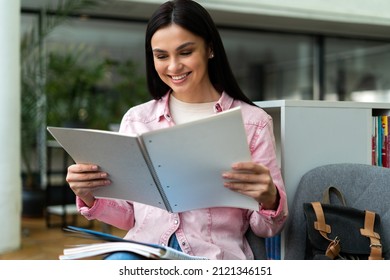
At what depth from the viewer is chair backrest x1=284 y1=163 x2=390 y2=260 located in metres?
1.50

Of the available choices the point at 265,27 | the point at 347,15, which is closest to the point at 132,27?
the point at 265,27

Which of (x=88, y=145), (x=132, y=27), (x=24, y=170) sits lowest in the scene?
(x=24, y=170)

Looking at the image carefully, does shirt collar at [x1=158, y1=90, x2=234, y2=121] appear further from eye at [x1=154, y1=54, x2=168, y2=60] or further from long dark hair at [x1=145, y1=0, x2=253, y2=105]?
eye at [x1=154, y1=54, x2=168, y2=60]

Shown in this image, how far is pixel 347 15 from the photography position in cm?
609

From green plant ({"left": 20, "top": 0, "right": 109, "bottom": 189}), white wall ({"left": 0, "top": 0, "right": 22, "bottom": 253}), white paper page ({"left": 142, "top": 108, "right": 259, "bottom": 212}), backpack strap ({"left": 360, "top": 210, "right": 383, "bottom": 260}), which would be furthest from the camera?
green plant ({"left": 20, "top": 0, "right": 109, "bottom": 189})

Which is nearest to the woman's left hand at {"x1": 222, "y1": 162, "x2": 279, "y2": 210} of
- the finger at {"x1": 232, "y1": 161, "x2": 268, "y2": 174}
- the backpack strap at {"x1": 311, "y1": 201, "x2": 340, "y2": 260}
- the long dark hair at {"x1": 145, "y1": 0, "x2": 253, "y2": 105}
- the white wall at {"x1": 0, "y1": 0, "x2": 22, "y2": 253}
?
the finger at {"x1": 232, "y1": 161, "x2": 268, "y2": 174}

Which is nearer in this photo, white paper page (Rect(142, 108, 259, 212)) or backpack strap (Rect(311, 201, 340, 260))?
white paper page (Rect(142, 108, 259, 212))

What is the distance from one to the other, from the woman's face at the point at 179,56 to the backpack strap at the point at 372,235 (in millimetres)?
569

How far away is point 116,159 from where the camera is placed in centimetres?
125

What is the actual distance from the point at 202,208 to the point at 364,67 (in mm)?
6088

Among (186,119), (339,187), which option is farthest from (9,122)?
(339,187)

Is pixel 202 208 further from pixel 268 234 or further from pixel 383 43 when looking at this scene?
pixel 383 43

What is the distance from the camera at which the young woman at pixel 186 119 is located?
4.36 feet

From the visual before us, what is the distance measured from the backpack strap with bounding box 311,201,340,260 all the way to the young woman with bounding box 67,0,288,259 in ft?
0.39
